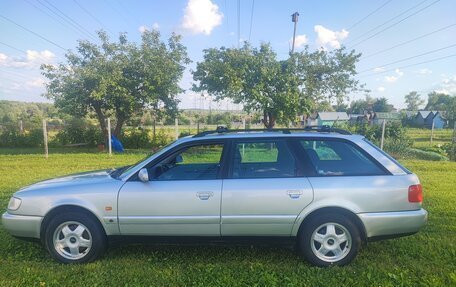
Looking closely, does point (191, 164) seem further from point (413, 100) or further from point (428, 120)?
point (413, 100)

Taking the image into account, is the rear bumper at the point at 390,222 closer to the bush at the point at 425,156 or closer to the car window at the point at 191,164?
the car window at the point at 191,164

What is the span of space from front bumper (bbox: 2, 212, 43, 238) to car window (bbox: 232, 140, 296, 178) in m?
2.34

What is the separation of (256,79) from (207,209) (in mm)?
13207

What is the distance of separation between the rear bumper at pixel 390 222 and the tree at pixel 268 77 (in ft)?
40.4

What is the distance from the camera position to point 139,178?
12.5 feet

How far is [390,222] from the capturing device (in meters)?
3.67

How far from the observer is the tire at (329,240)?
3701 mm

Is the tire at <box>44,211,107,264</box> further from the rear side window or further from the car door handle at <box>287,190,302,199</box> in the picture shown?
the rear side window

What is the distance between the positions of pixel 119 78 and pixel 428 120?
65456mm

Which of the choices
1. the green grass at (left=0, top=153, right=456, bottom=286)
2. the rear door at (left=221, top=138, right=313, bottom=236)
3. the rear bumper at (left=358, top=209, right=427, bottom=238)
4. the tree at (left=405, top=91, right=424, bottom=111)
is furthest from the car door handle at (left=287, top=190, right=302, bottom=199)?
the tree at (left=405, top=91, right=424, bottom=111)

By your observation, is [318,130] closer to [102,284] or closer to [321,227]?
[321,227]

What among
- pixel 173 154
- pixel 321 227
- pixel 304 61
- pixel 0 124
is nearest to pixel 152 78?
pixel 304 61

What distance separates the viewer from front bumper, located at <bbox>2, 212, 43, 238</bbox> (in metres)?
3.87

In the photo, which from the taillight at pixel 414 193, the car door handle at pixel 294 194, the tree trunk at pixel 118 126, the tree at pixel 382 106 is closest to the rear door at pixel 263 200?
the car door handle at pixel 294 194
